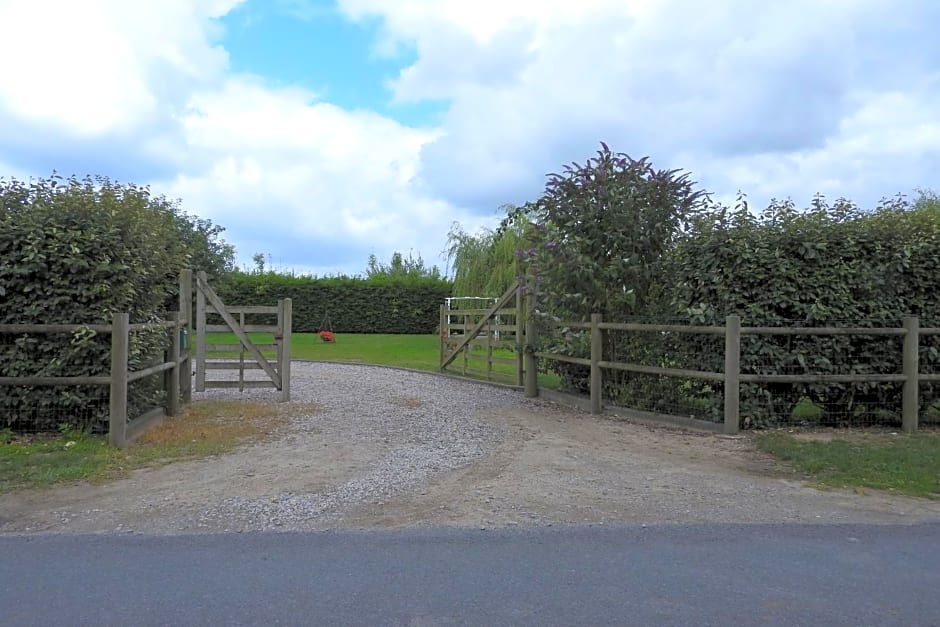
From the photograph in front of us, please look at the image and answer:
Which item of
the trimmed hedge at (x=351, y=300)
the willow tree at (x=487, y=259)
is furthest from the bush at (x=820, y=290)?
the trimmed hedge at (x=351, y=300)

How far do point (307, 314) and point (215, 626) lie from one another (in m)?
36.6

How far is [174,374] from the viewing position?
11.2 metres

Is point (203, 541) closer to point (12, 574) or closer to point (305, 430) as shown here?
point (12, 574)

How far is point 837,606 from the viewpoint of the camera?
418 cm

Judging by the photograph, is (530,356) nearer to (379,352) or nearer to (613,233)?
(613,233)

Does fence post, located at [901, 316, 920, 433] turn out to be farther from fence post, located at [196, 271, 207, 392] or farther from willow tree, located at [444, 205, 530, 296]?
willow tree, located at [444, 205, 530, 296]

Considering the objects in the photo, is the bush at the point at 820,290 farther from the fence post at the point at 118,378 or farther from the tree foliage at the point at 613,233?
the fence post at the point at 118,378

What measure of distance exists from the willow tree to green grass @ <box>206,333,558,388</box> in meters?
3.13

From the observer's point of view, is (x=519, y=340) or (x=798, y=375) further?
(x=519, y=340)

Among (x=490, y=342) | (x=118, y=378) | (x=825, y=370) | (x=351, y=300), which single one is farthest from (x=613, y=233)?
(x=351, y=300)

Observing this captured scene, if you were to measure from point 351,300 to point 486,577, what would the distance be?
118ft

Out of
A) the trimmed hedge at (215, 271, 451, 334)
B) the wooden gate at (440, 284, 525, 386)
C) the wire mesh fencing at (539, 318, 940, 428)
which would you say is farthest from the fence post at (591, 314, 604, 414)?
the trimmed hedge at (215, 271, 451, 334)

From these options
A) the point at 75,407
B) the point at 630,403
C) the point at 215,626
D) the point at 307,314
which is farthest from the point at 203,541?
the point at 307,314

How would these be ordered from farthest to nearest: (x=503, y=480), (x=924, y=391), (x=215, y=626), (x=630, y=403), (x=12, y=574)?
(x=630, y=403) → (x=924, y=391) → (x=503, y=480) → (x=12, y=574) → (x=215, y=626)
